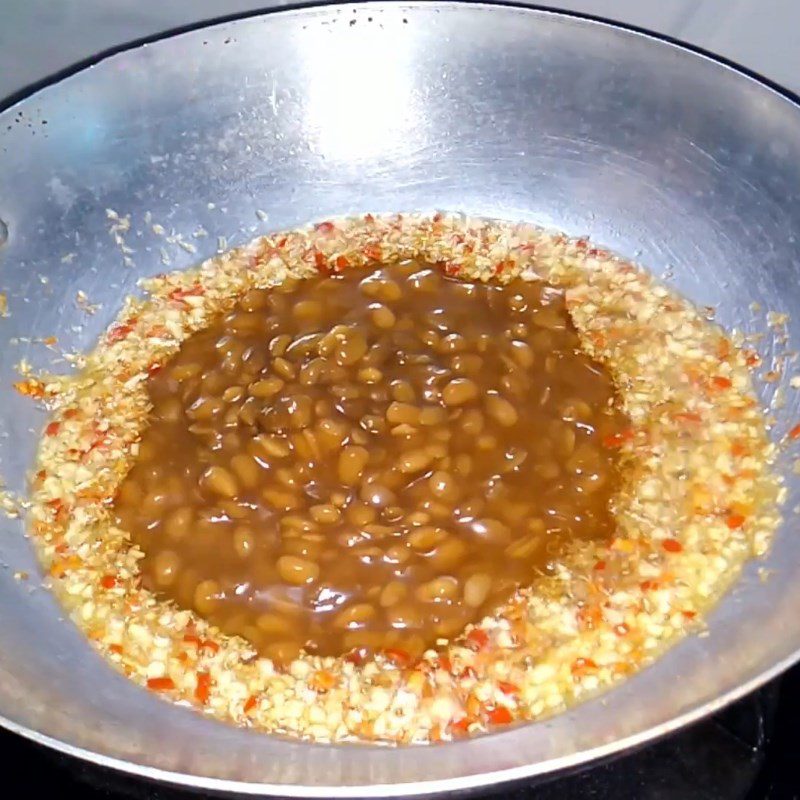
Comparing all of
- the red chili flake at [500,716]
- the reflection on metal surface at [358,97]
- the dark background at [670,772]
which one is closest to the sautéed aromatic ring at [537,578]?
the red chili flake at [500,716]

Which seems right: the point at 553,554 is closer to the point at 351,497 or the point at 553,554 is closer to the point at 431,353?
the point at 351,497

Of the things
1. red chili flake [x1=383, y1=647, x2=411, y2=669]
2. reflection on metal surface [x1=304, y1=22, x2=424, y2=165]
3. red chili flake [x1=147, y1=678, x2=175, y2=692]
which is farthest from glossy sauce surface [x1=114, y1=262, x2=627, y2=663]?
reflection on metal surface [x1=304, y1=22, x2=424, y2=165]

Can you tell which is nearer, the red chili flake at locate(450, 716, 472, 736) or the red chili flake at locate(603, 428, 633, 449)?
the red chili flake at locate(450, 716, 472, 736)

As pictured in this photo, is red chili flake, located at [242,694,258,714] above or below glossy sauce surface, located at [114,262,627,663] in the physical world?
below

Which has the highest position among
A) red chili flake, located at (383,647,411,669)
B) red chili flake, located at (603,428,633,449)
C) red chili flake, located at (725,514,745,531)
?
red chili flake, located at (603,428,633,449)

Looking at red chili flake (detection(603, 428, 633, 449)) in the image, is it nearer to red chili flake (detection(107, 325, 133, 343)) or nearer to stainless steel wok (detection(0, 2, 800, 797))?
stainless steel wok (detection(0, 2, 800, 797))

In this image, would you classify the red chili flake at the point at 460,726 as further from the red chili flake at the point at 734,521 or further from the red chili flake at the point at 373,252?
the red chili flake at the point at 373,252

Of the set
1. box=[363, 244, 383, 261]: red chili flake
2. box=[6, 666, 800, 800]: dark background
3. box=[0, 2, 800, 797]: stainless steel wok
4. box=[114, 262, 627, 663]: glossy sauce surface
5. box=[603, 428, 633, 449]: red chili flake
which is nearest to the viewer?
box=[6, 666, 800, 800]: dark background
